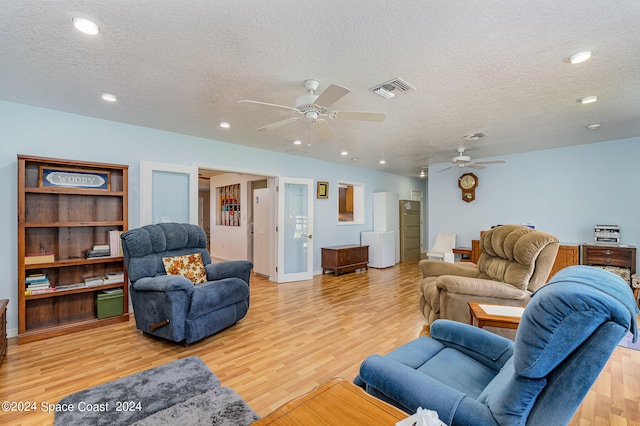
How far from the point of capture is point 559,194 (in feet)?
16.6

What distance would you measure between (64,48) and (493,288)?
159 inches

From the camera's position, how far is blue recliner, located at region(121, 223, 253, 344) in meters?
2.75

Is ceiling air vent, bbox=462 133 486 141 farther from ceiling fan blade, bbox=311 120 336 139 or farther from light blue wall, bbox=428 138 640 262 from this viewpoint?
ceiling fan blade, bbox=311 120 336 139

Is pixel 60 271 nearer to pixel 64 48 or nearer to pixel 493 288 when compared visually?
pixel 64 48

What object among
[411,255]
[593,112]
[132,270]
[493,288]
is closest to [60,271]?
[132,270]

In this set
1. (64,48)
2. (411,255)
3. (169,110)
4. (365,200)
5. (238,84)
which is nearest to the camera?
(64,48)

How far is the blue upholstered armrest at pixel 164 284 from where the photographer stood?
2724 millimetres

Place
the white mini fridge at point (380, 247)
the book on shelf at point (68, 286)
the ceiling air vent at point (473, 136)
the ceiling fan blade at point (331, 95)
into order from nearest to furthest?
1. the ceiling fan blade at point (331, 95)
2. the book on shelf at point (68, 286)
3. the ceiling air vent at point (473, 136)
4. the white mini fridge at point (380, 247)

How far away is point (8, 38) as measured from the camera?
6.37ft

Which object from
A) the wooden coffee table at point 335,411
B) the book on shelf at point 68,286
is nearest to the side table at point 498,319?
Result: the wooden coffee table at point 335,411

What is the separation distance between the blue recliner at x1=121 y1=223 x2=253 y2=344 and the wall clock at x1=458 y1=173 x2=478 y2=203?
4861mm

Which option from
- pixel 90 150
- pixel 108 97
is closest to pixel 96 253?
pixel 90 150

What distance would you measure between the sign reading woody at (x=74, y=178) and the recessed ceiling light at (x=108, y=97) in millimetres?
981

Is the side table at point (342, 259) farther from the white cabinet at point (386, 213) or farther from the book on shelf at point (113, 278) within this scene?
the book on shelf at point (113, 278)
